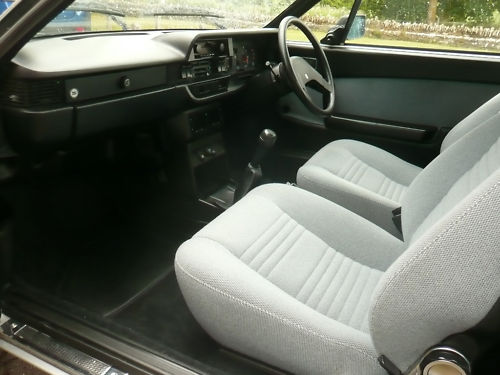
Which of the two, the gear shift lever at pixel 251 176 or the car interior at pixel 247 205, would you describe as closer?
the car interior at pixel 247 205

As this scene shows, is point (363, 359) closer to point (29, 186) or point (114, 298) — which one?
point (114, 298)

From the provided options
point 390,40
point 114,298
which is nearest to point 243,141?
point 390,40

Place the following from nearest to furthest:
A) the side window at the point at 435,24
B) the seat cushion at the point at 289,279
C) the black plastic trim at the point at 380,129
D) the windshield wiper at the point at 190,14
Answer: the seat cushion at the point at 289,279 < the windshield wiper at the point at 190,14 < the side window at the point at 435,24 < the black plastic trim at the point at 380,129

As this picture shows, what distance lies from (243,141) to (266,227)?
1.30 meters

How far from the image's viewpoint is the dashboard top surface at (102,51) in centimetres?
133

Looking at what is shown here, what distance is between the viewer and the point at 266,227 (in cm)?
131

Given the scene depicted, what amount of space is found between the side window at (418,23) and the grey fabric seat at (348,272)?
3.41 feet

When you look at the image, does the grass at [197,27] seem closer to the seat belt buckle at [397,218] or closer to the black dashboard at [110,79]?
the black dashboard at [110,79]

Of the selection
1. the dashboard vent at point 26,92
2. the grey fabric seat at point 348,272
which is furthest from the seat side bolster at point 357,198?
the dashboard vent at point 26,92

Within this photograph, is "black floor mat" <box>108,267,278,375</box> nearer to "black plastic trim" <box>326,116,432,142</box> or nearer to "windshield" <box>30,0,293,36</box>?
"windshield" <box>30,0,293,36</box>

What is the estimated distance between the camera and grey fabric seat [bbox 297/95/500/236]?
1689 mm

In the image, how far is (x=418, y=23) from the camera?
2.33m

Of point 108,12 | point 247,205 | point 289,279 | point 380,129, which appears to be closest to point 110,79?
point 108,12

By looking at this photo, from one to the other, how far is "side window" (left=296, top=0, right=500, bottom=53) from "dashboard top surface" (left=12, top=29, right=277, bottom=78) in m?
0.65
